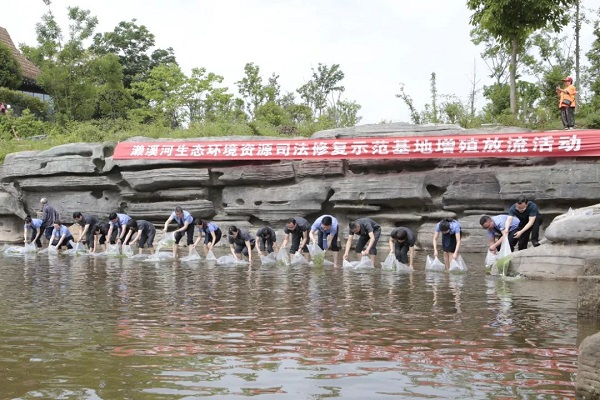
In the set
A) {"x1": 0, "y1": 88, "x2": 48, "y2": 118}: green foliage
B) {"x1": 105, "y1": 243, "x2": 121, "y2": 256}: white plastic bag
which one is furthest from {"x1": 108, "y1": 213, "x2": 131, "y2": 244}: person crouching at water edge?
{"x1": 0, "y1": 88, "x2": 48, "y2": 118}: green foliage

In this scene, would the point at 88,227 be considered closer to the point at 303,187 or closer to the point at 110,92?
the point at 303,187

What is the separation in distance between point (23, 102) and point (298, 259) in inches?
951

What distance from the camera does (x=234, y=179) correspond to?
21938mm

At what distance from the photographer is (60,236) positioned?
1909 centimetres

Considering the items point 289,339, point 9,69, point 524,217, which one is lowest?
point 289,339

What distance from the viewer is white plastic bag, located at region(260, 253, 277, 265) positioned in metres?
15.1

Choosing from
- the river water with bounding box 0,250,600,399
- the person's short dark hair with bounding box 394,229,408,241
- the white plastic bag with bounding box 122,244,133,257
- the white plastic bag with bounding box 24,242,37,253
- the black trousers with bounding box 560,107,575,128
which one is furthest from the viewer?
the black trousers with bounding box 560,107,575,128

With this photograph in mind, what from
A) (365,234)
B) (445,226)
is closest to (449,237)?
(445,226)

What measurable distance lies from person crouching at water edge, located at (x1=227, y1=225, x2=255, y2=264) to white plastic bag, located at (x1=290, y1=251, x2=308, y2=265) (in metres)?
1.03

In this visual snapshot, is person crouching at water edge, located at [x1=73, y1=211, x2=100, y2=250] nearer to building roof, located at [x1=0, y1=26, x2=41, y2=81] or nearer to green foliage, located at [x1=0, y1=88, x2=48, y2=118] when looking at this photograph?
green foliage, located at [x1=0, y1=88, x2=48, y2=118]

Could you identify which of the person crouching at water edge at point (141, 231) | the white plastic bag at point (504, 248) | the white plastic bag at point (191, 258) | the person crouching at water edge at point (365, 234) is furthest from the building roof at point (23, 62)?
the white plastic bag at point (504, 248)

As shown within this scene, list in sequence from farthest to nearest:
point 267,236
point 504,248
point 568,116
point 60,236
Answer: point 568,116 → point 60,236 → point 267,236 → point 504,248

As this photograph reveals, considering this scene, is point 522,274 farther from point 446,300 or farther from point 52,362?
point 52,362

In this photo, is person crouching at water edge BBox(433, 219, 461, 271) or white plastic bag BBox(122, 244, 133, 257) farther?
white plastic bag BBox(122, 244, 133, 257)
